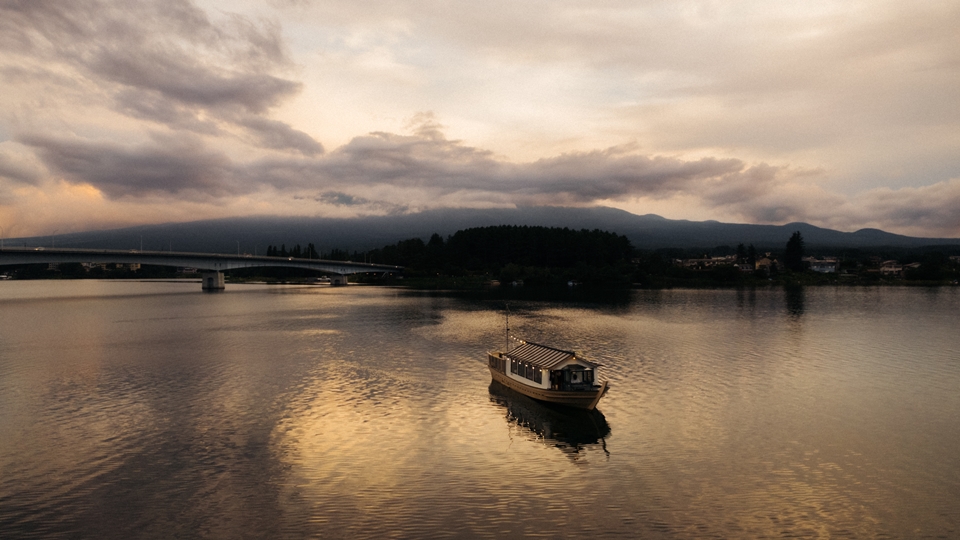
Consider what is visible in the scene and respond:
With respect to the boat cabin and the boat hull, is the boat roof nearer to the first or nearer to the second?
the boat cabin

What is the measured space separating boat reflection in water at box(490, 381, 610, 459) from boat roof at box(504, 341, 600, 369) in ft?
9.01

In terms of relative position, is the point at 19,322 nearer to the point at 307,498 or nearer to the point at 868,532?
the point at 307,498

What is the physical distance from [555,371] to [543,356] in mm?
2996

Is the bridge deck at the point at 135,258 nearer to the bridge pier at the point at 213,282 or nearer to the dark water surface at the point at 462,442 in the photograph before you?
the bridge pier at the point at 213,282

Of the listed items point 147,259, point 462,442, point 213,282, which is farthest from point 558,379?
point 213,282

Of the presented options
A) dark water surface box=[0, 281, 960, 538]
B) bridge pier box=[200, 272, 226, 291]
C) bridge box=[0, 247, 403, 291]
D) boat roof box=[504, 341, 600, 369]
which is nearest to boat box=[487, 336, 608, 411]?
boat roof box=[504, 341, 600, 369]

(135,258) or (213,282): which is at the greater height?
(135,258)

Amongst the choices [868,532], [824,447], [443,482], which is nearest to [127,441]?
[443,482]

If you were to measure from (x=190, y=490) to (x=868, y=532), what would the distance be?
27222 millimetres

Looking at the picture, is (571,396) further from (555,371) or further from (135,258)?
(135,258)

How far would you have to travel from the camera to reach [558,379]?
3709 centimetres

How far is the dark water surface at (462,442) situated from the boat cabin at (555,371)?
1.86 meters

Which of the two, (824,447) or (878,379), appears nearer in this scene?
(824,447)

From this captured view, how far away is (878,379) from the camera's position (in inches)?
1844
